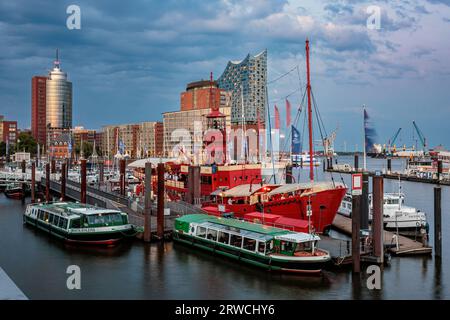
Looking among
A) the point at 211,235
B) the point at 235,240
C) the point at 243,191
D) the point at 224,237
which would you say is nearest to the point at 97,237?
the point at 211,235

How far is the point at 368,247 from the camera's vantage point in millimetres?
34656

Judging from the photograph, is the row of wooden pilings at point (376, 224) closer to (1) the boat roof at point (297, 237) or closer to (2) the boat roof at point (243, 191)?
(1) the boat roof at point (297, 237)

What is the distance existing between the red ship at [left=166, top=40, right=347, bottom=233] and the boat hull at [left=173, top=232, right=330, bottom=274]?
331 centimetres

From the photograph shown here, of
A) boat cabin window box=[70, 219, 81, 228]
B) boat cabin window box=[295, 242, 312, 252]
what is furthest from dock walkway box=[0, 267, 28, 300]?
boat cabin window box=[295, 242, 312, 252]

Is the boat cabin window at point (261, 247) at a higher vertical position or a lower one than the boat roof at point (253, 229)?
lower

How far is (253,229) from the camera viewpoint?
3484 cm

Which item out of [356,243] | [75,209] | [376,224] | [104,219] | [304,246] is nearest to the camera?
[356,243]

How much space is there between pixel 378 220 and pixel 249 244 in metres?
8.80

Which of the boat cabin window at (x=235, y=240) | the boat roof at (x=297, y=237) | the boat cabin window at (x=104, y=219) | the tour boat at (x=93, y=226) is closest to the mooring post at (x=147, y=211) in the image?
the tour boat at (x=93, y=226)

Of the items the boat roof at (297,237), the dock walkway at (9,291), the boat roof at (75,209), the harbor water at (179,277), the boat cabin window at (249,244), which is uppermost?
the boat roof at (75,209)

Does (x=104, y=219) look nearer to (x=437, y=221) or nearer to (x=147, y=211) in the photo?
(x=147, y=211)

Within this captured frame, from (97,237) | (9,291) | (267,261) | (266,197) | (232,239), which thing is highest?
(266,197)

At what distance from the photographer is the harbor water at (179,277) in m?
28.4

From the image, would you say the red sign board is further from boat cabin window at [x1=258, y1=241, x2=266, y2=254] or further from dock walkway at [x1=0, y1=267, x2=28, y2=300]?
dock walkway at [x1=0, y1=267, x2=28, y2=300]
